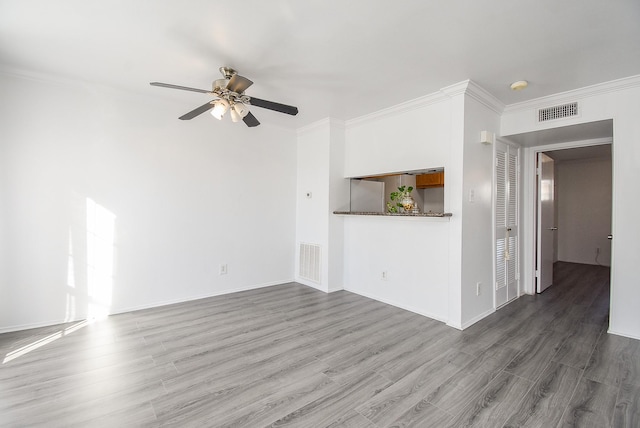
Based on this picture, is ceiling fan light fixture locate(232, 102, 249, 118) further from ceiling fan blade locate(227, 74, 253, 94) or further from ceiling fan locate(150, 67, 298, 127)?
ceiling fan blade locate(227, 74, 253, 94)

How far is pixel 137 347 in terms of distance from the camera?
254 cm

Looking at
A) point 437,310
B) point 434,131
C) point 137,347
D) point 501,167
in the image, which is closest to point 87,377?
point 137,347

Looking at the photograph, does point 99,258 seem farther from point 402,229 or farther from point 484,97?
point 484,97

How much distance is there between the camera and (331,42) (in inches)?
88.6

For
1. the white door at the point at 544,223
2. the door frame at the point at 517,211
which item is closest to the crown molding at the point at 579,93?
the door frame at the point at 517,211

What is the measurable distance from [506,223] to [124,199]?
15.3 feet

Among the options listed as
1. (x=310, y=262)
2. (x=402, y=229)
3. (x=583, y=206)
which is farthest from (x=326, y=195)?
(x=583, y=206)

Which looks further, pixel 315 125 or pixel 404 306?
pixel 315 125

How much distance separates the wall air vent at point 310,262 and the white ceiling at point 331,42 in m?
2.30

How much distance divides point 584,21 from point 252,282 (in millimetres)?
4331

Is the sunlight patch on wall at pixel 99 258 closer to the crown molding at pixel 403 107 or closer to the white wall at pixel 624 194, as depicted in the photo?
the crown molding at pixel 403 107

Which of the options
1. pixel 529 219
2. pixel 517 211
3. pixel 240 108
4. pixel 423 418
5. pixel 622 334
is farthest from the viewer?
pixel 529 219

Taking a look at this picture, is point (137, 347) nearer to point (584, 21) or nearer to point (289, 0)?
A: point (289, 0)

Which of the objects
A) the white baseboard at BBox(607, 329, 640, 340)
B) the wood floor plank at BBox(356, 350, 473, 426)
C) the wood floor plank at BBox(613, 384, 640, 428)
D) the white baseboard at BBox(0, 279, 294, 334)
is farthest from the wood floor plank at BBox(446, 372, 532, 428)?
the white baseboard at BBox(0, 279, 294, 334)
